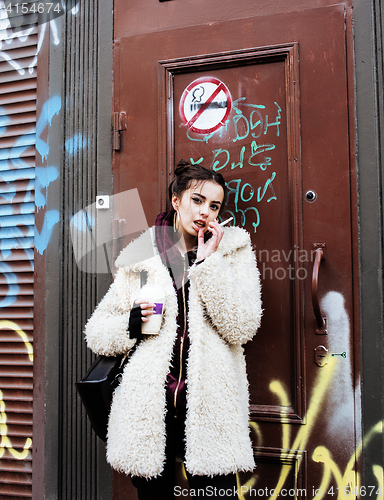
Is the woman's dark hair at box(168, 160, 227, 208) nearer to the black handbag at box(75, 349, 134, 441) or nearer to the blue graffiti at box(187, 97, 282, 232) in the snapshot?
the blue graffiti at box(187, 97, 282, 232)

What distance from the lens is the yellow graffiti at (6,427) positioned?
2.28 m

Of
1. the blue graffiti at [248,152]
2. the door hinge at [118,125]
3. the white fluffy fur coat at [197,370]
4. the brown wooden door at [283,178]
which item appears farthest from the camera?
the door hinge at [118,125]

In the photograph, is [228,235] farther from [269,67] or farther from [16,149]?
[16,149]

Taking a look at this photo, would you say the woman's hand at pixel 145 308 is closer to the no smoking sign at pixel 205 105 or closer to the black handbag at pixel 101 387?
the black handbag at pixel 101 387

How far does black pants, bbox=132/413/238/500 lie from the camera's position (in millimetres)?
1508

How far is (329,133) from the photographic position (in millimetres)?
1950

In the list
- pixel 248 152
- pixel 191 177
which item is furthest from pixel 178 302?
pixel 248 152

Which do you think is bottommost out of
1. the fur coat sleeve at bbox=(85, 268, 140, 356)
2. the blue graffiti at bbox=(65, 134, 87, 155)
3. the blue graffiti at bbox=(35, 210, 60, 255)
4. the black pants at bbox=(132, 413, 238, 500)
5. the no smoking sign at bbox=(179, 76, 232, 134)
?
the black pants at bbox=(132, 413, 238, 500)

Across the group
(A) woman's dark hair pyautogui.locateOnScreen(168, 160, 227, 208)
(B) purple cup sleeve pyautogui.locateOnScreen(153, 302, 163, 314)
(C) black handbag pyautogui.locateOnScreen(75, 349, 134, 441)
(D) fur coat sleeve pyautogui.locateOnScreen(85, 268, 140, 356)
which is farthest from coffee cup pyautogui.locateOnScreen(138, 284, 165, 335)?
(A) woman's dark hair pyautogui.locateOnScreen(168, 160, 227, 208)

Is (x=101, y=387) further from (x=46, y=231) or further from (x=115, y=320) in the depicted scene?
(x=46, y=231)

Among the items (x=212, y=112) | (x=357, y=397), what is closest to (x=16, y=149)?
(x=212, y=112)

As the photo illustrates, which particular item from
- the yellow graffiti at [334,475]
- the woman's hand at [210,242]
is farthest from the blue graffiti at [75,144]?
the yellow graffiti at [334,475]

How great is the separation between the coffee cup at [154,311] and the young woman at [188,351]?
1.0 inches

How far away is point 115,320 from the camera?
169cm
